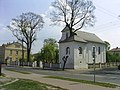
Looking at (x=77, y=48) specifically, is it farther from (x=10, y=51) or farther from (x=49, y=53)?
(x=10, y=51)

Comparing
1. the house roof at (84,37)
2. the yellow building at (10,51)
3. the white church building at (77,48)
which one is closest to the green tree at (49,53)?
the house roof at (84,37)

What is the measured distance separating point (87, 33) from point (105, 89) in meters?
51.7

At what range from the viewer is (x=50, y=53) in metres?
80.4

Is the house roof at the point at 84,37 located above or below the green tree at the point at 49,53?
above

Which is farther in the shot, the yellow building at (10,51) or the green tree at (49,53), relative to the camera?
the yellow building at (10,51)

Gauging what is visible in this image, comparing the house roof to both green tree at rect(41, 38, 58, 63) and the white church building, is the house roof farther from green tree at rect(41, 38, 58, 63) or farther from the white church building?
green tree at rect(41, 38, 58, 63)

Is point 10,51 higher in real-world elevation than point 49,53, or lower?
higher

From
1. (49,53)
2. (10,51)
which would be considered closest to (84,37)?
(49,53)

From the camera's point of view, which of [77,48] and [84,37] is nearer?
[77,48]

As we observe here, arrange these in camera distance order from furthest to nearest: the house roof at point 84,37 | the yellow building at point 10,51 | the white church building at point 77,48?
1. the yellow building at point 10,51
2. the house roof at point 84,37
3. the white church building at point 77,48

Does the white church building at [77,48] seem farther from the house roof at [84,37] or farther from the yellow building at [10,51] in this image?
the yellow building at [10,51]

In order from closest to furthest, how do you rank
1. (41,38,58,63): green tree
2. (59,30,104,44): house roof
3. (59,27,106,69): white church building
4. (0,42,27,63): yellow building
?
(59,27,106,69): white church building, (59,30,104,44): house roof, (41,38,58,63): green tree, (0,42,27,63): yellow building

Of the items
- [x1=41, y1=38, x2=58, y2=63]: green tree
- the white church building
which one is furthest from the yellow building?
the white church building

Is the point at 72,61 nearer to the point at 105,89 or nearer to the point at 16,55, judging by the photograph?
the point at 105,89
